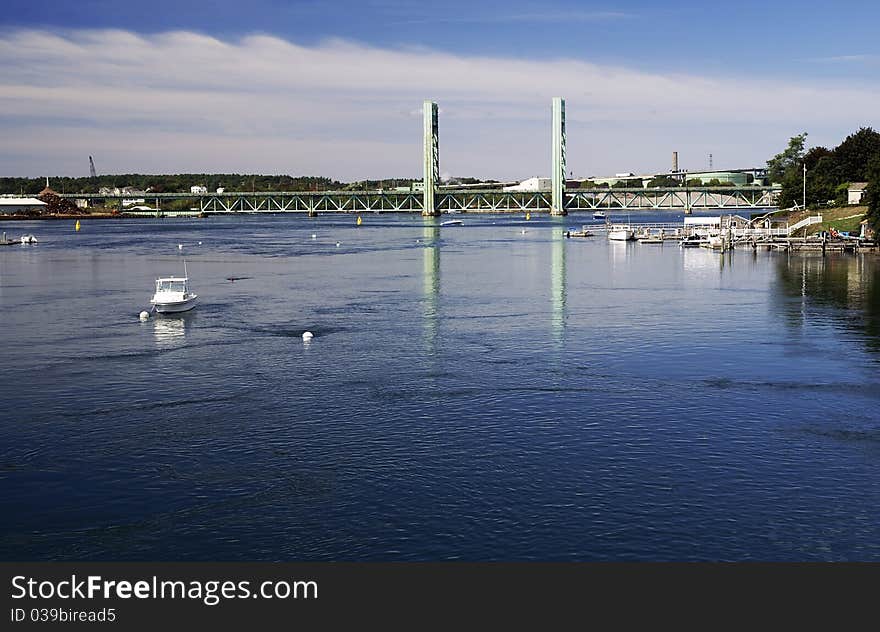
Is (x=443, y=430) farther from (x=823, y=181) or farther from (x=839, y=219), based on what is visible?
(x=823, y=181)

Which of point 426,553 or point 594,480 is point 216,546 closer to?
point 426,553

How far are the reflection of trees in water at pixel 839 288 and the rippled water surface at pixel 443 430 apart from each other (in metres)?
0.46

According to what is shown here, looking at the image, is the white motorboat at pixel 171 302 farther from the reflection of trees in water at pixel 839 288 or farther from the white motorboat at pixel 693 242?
the white motorboat at pixel 693 242

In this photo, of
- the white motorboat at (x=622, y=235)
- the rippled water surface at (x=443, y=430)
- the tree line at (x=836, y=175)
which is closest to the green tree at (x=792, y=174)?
the tree line at (x=836, y=175)

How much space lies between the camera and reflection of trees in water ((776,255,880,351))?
5125cm

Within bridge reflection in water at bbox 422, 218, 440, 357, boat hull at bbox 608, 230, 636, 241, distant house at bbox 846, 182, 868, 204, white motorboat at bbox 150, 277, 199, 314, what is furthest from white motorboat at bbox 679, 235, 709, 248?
white motorboat at bbox 150, 277, 199, 314

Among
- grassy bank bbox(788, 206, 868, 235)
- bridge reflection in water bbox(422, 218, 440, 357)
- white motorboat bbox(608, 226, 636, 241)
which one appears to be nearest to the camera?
bridge reflection in water bbox(422, 218, 440, 357)

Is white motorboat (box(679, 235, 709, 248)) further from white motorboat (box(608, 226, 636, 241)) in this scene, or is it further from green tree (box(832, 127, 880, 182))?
green tree (box(832, 127, 880, 182))

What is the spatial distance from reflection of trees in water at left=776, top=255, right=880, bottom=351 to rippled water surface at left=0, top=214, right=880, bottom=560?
1.50ft

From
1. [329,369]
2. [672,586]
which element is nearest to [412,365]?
[329,369]

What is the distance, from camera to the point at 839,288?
66250mm

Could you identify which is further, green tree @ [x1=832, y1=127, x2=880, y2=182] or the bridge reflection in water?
green tree @ [x1=832, y1=127, x2=880, y2=182]

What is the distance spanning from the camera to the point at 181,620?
17062 mm

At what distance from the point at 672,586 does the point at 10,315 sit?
47.1 metres
